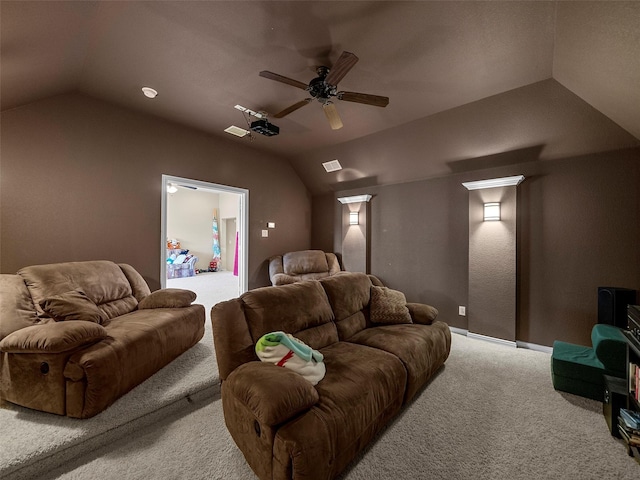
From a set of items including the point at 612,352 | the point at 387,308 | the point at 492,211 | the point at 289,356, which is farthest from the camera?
the point at 492,211

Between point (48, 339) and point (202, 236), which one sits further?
point (202, 236)

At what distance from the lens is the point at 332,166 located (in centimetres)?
490

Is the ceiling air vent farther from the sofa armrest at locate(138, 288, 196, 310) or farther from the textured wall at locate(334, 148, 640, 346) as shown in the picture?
the sofa armrest at locate(138, 288, 196, 310)

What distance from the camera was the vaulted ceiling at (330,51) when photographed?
180 cm

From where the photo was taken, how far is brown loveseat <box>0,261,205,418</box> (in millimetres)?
1759

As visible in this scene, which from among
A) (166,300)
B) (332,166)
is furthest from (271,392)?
(332,166)

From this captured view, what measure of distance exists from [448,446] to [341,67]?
281cm

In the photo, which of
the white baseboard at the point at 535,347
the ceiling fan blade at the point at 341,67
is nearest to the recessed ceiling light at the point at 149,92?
the ceiling fan blade at the point at 341,67

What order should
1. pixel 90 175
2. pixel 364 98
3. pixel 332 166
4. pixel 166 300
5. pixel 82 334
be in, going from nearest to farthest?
pixel 82 334 → pixel 364 98 → pixel 166 300 → pixel 90 175 → pixel 332 166

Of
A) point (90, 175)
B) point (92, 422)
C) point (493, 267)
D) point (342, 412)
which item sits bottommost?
point (92, 422)

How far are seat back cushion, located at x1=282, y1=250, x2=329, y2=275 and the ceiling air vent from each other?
64.3 inches

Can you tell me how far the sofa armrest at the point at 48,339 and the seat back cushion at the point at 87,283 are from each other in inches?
19.5

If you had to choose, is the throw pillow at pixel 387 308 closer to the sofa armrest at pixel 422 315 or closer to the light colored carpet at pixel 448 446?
the sofa armrest at pixel 422 315

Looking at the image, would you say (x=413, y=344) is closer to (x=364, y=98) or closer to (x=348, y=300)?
(x=348, y=300)
